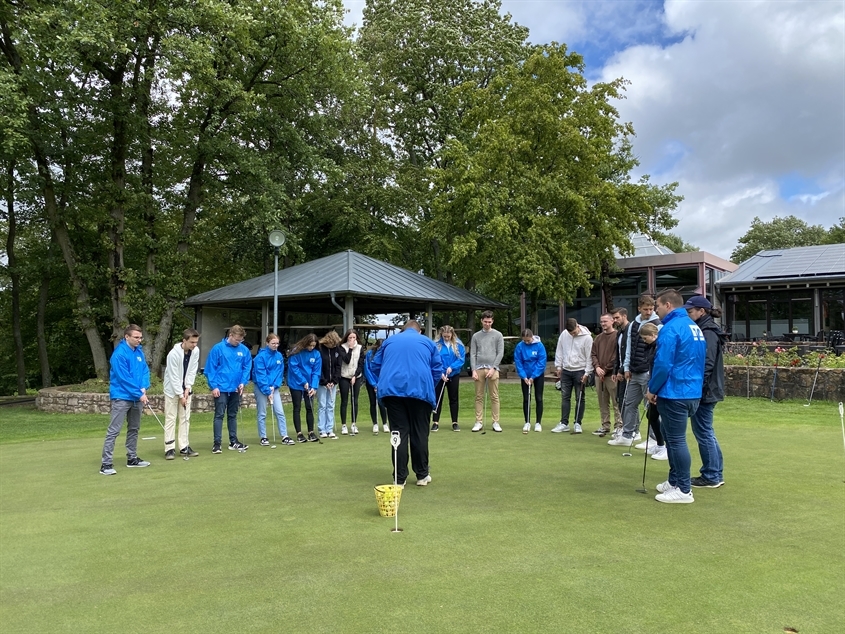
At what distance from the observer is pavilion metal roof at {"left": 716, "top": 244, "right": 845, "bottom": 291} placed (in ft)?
81.8

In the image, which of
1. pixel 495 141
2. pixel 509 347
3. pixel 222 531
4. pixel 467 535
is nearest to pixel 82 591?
pixel 222 531

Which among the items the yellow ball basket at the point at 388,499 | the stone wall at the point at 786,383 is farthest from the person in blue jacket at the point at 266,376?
the stone wall at the point at 786,383

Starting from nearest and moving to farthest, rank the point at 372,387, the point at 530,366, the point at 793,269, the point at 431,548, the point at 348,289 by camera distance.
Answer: the point at 431,548 → the point at 530,366 → the point at 372,387 → the point at 348,289 → the point at 793,269

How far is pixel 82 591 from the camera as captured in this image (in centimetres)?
361

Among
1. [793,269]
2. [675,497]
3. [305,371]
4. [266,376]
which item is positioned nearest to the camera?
[675,497]

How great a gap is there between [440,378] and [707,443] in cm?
318

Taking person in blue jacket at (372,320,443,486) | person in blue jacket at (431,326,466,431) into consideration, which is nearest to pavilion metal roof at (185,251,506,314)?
person in blue jacket at (431,326,466,431)

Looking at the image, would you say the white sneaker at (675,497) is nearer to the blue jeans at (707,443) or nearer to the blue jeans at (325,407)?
the blue jeans at (707,443)

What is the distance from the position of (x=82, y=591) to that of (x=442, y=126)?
25.5m

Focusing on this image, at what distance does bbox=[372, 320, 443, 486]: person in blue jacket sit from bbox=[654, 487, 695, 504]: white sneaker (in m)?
2.16

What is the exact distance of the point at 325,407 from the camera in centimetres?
971

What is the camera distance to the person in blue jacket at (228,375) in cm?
846

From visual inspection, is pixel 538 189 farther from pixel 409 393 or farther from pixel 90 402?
pixel 409 393

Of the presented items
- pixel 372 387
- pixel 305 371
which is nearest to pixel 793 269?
pixel 372 387
